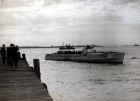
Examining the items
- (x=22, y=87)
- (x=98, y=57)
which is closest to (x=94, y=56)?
(x=98, y=57)

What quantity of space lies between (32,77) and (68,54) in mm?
90215

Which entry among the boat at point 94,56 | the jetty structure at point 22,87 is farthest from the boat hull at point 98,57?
the jetty structure at point 22,87

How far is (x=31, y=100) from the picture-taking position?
1308 cm

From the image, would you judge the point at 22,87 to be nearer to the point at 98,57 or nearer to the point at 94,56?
the point at 94,56

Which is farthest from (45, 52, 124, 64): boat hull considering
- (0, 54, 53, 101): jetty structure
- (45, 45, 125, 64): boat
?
(0, 54, 53, 101): jetty structure

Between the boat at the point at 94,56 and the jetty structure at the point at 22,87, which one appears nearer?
the jetty structure at the point at 22,87

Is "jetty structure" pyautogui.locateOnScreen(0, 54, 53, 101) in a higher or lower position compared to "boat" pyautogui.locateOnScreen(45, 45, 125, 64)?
higher

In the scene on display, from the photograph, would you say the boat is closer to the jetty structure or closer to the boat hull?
the boat hull

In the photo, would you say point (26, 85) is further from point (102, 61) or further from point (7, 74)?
point (102, 61)

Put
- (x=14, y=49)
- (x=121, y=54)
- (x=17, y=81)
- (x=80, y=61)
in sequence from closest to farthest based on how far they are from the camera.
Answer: (x=17, y=81)
(x=14, y=49)
(x=121, y=54)
(x=80, y=61)

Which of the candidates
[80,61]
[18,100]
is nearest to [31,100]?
[18,100]

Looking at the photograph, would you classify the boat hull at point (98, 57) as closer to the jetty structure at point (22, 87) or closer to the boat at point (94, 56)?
the boat at point (94, 56)

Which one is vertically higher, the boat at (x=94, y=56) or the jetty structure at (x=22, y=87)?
the jetty structure at (x=22, y=87)

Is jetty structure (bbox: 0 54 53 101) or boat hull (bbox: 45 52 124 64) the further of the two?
boat hull (bbox: 45 52 124 64)
